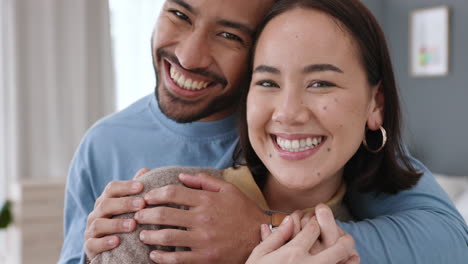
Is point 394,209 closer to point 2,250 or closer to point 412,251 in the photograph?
point 412,251

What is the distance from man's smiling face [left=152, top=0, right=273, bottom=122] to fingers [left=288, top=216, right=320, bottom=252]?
0.47 meters

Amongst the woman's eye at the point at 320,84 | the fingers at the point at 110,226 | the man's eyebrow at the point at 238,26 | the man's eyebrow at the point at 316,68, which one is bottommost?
the fingers at the point at 110,226

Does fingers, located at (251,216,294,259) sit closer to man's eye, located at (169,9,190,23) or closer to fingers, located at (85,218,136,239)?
fingers, located at (85,218,136,239)

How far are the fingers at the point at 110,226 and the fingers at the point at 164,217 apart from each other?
19 mm

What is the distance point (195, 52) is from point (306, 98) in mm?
363

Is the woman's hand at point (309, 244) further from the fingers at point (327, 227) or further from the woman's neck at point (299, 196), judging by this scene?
the woman's neck at point (299, 196)

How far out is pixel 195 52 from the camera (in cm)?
124

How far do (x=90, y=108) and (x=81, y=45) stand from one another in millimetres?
476

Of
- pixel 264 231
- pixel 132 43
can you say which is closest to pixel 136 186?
pixel 264 231

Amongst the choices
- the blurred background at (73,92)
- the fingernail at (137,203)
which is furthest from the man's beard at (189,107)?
the blurred background at (73,92)

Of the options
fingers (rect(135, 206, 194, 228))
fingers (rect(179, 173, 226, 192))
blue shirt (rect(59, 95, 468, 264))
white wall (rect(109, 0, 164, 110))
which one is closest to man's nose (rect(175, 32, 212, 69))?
blue shirt (rect(59, 95, 468, 264))

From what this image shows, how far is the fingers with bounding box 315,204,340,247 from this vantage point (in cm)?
94

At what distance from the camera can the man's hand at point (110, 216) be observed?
92cm

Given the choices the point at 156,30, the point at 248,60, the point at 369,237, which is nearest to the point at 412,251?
the point at 369,237
